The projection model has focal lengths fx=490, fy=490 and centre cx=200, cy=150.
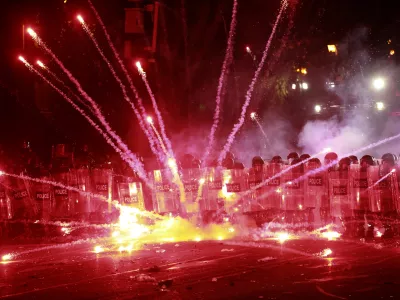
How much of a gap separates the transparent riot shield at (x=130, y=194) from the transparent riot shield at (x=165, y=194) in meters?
0.42

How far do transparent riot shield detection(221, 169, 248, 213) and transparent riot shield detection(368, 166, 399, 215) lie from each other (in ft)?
11.2

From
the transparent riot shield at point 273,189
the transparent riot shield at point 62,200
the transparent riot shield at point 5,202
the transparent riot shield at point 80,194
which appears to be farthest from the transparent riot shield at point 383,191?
the transparent riot shield at point 5,202

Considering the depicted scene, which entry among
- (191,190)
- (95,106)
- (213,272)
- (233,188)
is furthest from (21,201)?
(213,272)

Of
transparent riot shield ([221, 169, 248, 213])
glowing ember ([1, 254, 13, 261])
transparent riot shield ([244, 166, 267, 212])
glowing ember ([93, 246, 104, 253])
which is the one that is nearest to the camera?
glowing ember ([1, 254, 13, 261])

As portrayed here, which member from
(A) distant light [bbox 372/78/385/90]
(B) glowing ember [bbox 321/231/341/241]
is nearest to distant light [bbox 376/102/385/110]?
(A) distant light [bbox 372/78/385/90]

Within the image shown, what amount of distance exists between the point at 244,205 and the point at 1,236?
6.95m

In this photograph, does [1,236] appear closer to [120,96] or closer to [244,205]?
[244,205]

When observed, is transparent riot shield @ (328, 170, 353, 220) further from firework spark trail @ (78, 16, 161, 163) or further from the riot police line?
firework spark trail @ (78, 16, 161, 163)

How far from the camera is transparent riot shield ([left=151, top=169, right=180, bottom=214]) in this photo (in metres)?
14.1

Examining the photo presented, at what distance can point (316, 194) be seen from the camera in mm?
12805

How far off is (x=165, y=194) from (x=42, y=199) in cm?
389

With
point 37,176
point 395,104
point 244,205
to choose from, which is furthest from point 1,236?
point 395,104

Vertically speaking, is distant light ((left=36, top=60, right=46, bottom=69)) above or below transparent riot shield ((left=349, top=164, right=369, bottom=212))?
above

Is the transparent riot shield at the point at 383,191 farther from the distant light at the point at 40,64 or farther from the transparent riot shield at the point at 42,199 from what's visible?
the distant light at the point at 40,64
